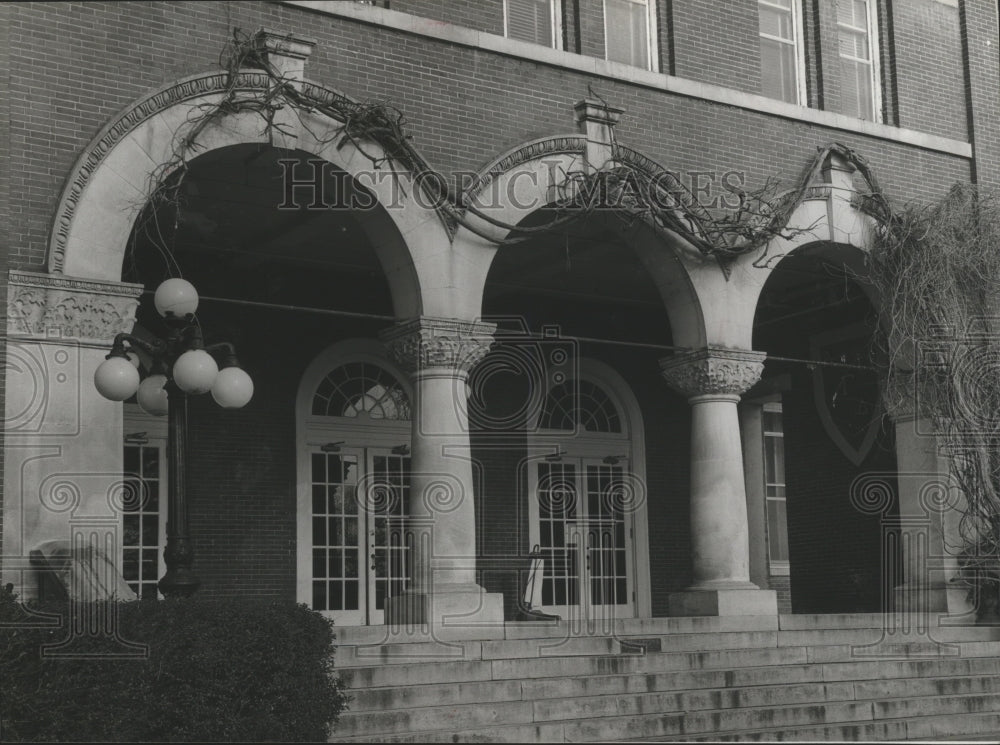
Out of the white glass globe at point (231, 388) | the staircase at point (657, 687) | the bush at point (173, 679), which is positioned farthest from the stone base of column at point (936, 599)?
the white glass globe at point (231, 388)

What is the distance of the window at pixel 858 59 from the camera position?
16.6 meters

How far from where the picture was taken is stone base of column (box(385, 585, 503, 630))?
38.8 ft

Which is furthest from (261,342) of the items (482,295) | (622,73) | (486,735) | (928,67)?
(928,67)

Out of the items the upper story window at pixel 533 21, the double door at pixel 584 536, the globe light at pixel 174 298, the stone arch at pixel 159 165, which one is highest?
the upper story window at pixel 533 21

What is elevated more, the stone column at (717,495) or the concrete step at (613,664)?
the stone column at (717,495)

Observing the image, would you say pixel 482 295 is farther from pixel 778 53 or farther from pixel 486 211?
pixel 778 53

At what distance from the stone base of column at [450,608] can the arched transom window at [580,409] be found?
623 centimetres

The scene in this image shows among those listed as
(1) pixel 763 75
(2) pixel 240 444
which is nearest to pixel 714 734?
(2) pixel 240 444

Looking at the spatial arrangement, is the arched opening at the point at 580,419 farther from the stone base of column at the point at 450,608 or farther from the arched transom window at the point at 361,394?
the stone base of column at the point at 450,608

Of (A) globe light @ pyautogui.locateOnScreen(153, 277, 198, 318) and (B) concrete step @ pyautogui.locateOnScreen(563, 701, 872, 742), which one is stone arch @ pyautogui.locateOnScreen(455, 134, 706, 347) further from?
(B) concrete step @ pyautogui.locateOnScreen(563, 701, 872, 742)

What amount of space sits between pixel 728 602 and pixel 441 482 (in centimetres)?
337

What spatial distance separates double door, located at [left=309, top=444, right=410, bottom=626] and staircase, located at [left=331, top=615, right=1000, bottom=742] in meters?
4.24

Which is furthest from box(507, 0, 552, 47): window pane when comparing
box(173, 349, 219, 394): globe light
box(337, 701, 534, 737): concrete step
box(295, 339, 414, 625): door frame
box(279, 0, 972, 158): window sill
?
A: box(337, 701, 534, 737): concrete step

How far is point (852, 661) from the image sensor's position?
12.5 m
